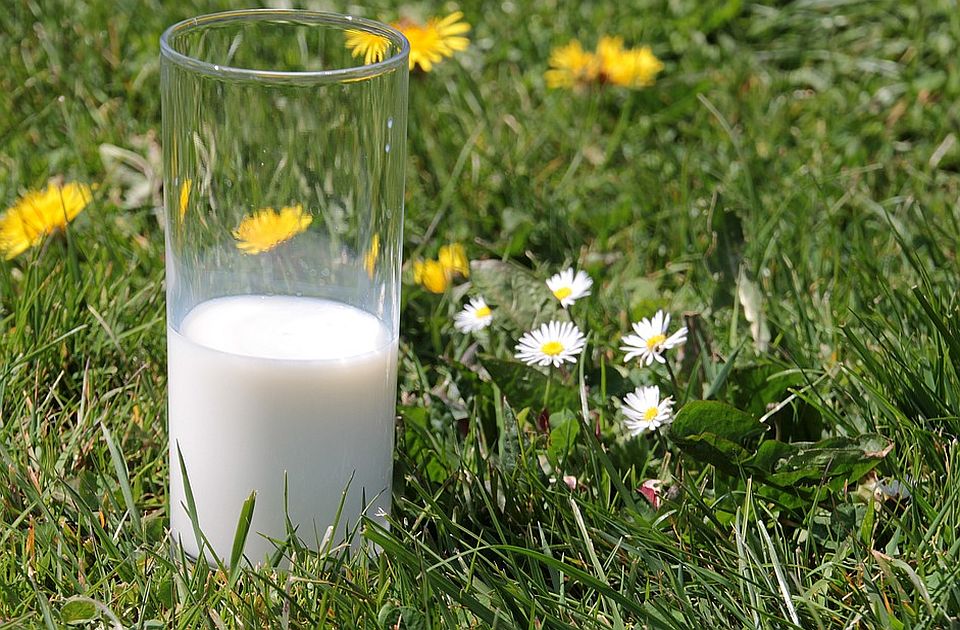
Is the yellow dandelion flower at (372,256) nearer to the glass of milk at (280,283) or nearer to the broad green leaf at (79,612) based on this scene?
the glass of milk at (280,283)

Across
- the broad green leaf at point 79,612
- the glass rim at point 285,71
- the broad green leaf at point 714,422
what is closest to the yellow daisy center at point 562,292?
the broad green leaf at point 714,422

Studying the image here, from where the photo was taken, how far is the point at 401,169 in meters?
1.48

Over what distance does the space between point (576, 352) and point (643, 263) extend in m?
0.74

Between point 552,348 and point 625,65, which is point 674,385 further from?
point 625,65

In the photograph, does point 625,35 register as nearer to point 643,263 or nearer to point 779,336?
point 643,263

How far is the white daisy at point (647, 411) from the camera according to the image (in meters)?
1.63

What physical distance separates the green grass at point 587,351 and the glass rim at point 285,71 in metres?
0.52

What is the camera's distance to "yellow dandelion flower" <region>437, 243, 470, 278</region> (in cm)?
217

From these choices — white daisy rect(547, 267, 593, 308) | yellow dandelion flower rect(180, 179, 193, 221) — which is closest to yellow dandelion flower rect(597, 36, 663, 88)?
white daisy rect(547, 267, 593, 308)

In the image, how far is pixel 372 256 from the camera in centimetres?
149

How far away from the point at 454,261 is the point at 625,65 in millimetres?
995

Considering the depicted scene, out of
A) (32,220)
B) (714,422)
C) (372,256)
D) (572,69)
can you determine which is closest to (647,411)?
(714,422)

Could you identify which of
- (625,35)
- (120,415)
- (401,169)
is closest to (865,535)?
(401,169)

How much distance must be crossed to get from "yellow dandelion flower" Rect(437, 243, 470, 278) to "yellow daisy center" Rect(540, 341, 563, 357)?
43cm
